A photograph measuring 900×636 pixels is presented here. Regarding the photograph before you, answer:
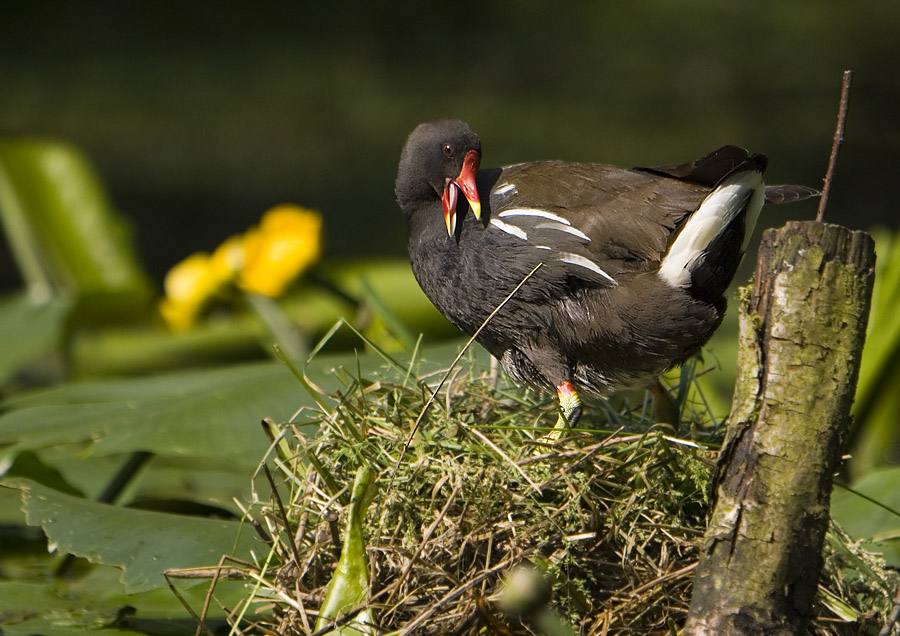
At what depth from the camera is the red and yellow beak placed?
4.84 ft

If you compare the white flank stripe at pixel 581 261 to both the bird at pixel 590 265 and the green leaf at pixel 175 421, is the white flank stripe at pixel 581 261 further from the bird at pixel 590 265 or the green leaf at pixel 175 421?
the green leaf at pixel 175 421

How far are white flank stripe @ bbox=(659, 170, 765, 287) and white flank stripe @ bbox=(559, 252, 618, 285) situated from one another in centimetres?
8

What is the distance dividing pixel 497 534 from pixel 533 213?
1.55 feet

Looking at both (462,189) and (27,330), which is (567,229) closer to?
(462,189)

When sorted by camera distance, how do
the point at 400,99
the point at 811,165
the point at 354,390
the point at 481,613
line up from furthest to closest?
the point at 400,99, the point at 811,165, the point at 354,390, the point at 481,613

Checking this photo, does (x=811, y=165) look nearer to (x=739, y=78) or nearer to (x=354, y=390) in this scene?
(x=739, y=78)

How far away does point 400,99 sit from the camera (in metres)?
6.89

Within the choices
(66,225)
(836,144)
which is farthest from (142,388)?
(836,144)

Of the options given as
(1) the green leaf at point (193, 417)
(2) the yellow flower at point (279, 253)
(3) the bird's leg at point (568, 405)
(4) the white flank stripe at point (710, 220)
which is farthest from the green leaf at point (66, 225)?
(4) the white flank stripe at point (710, 220)

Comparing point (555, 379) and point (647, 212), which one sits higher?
point (647, 212)

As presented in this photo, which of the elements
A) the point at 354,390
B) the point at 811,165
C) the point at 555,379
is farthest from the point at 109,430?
the point at 811,165

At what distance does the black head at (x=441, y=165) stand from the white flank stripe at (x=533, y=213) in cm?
5

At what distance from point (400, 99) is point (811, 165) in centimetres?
269

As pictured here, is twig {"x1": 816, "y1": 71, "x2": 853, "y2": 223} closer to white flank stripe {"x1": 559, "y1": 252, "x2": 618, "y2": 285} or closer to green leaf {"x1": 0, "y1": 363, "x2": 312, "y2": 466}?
white flank stripe {"x1": 559, "y1": 252, "x2": 618, "y2": 285}
